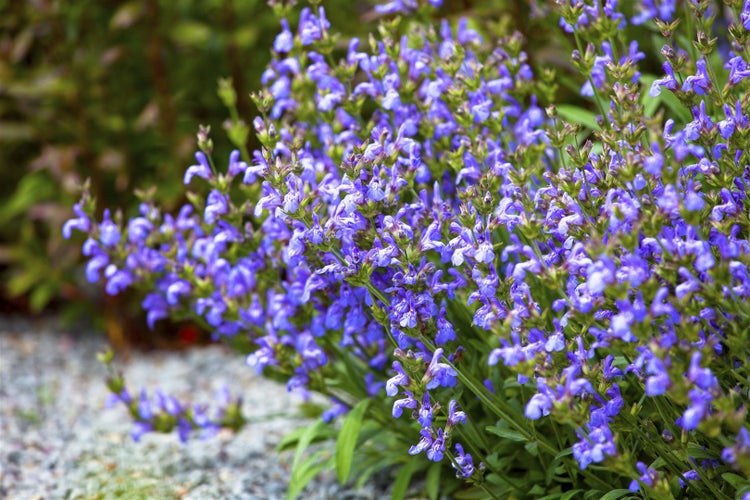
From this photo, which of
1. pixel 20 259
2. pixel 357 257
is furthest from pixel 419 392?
pixel 20 259

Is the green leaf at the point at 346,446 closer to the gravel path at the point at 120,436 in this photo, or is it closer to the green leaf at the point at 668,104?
the gravel path at the point at 120,436

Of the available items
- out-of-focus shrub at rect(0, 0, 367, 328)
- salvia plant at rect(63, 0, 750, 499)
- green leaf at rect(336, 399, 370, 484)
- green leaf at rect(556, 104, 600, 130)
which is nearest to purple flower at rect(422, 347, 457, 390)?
salvia plant at rect(63, 0, 750, 499)

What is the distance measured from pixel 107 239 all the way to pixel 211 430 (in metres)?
0.88

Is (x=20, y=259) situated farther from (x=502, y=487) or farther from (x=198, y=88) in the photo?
(x=502, y=487)

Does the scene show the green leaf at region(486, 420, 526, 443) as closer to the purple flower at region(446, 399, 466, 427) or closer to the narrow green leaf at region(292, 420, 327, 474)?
the purple flower at region(446, 399, 466, 427)

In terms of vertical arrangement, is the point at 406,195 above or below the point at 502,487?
above

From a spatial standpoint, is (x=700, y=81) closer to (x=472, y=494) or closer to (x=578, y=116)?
(x=578, y=116)

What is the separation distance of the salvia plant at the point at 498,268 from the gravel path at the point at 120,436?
0.25m

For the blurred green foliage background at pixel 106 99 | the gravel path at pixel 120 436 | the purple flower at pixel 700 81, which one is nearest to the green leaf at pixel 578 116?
the purple flower at pixel 700 81

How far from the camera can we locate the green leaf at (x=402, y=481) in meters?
3.09

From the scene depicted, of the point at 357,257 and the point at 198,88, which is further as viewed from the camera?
the point at 198,88

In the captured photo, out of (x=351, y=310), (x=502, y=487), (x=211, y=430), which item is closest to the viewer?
(x=351, y=310)

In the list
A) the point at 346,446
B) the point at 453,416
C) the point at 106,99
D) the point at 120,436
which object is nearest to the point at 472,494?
the point at 346,446

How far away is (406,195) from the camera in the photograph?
10.4ft
